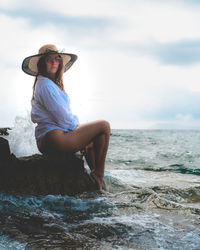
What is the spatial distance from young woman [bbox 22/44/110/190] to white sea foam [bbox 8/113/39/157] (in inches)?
137

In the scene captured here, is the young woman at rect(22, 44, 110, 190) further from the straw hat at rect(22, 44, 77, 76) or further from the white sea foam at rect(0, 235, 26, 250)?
the white sea foam at rect(0, 235, 26, 250)

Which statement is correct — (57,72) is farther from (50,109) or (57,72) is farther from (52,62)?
(50,109)

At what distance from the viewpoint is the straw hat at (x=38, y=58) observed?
169 inches

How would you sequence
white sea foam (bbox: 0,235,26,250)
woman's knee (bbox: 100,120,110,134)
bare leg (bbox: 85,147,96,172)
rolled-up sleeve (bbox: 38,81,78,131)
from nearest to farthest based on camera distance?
white sea foam (bbox: 0,235,26,250) → rolled-up sleeve (bbox: 38,81,78,131) → woman's knee (bbox: 100,120,110,134) → bare leg (bbox: 85,147,96,172)

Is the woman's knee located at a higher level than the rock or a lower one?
higher

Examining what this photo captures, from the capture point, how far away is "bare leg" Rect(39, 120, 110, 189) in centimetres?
400

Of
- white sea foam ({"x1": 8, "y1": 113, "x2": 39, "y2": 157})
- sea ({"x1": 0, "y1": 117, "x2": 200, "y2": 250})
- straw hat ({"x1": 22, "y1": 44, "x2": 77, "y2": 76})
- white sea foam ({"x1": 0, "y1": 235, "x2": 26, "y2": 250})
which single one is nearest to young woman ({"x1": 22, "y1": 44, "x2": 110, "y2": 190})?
straw hat ({"x1": 22, "y1": 44, "x2": 77, "y2": 76})

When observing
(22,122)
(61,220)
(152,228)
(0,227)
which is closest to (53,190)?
(61,220)

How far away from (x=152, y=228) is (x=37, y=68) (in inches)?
112

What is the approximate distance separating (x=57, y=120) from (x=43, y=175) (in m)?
0.79

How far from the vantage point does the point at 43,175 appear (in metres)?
4.14

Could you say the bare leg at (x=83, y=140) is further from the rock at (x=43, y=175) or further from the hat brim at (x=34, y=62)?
the hat brim at (x=34, y=62)

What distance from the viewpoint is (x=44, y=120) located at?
13.3ft

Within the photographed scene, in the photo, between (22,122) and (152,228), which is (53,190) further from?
(22,122)
